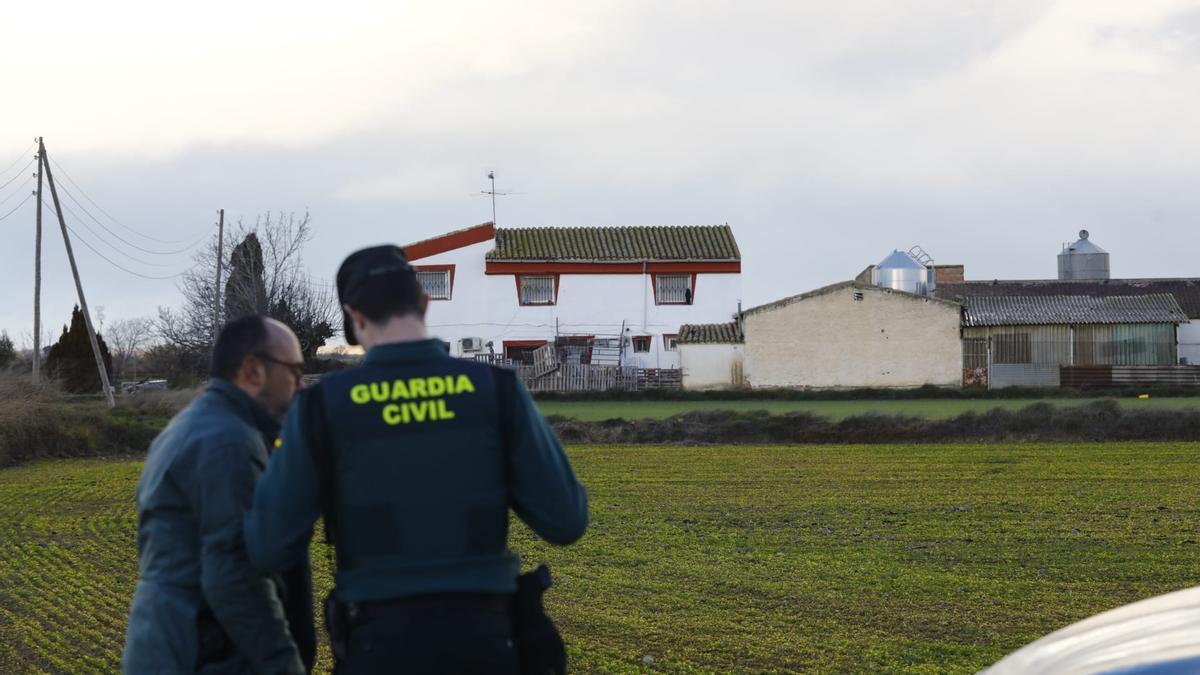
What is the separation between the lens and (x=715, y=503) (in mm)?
17312

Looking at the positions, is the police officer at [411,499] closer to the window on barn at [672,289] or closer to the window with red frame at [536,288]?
the window with red frame at [536,288]

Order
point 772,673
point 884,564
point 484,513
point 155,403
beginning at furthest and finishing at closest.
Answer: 1. point 155,403
2. point 884,564
3. point 772,673
4. point 484,513

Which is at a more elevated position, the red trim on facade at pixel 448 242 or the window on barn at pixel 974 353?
the red trim on facade at pixel 448 242

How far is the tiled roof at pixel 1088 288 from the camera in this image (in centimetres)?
6725

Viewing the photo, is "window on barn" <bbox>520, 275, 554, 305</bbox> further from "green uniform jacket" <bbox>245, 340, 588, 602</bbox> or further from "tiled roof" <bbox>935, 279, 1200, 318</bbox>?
"green uniform jacket" <bbox>245, 340, 588, 602</bbox>

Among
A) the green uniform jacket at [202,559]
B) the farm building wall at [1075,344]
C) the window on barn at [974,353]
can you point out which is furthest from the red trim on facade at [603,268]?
the green uniform jacket at [202,559]

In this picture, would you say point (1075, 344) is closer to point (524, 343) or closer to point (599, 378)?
point (599, 378)

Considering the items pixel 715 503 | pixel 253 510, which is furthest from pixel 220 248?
pixel 253 510

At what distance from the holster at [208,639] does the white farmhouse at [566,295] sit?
5751cm

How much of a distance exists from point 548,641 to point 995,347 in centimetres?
5564

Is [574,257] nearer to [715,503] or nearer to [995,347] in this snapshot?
[995,347]

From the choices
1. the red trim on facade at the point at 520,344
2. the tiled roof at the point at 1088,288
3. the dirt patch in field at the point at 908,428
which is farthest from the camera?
the tiled roof at the point at 1088,288

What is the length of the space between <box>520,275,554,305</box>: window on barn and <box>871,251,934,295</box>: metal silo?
56.8ft

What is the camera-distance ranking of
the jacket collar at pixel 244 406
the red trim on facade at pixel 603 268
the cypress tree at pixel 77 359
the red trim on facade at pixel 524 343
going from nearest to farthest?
1. the jacket collar at pixel 244 406
2. the cypress tree at pixel 77 359
3. the red trim on facade at pixel 524 343
4. the red trim on facade at pixel 603 268
